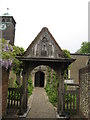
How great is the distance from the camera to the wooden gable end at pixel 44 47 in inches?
289

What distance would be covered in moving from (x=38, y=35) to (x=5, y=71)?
7.88 ft

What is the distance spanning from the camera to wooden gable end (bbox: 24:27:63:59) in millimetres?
7352

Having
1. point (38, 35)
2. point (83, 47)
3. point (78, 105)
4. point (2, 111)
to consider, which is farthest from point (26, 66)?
point (83, 47)

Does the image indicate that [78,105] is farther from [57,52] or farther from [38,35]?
[38,35]

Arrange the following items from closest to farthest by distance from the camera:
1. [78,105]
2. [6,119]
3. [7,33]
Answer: [6,119]
[78,105]
[7,33]

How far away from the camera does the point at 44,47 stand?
748 cm

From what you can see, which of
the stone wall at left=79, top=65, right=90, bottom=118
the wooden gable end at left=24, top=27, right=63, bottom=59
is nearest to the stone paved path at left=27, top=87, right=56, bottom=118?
the stone wall at left=79, top=65, right=90, bottom=118

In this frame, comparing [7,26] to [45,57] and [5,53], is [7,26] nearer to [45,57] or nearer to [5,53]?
[45,57]

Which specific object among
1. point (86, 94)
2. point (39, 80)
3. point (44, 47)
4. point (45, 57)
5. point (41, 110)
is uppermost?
point (44, 47)

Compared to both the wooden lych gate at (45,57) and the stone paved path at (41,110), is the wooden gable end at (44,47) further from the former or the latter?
the stone paved path at (41,110)

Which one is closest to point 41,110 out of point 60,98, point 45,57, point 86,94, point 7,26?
point 60,98

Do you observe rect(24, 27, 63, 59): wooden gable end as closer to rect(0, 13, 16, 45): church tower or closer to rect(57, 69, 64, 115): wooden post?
rect(57, 69, 64, 115): wooden post

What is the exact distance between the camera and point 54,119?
6.96 m

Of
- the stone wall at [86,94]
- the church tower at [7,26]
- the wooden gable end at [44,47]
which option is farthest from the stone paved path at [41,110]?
the church tower at [7,26]
